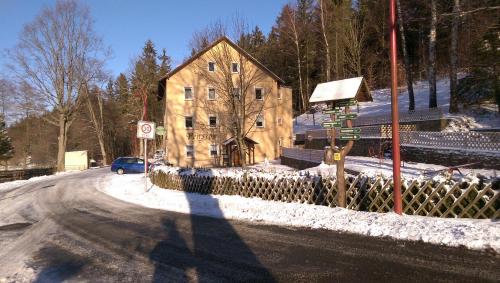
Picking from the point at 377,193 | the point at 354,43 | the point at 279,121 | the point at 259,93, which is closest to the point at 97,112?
the point at 259,93

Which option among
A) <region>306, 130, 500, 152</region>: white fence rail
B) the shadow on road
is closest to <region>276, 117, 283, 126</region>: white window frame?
<region>306, 130, 500, 152</region>: white fence rail

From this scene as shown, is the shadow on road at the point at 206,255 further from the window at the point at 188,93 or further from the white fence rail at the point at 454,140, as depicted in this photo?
the window at the point at 188,93

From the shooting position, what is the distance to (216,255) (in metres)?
6.95

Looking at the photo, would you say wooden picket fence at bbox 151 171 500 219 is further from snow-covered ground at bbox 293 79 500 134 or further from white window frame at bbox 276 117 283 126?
white window frame at bbox 276 117 283 126

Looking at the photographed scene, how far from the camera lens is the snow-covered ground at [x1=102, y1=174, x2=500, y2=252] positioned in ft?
23.1

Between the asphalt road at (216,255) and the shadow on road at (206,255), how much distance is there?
0.02 meters

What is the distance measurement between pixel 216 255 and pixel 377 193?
4.85 metres

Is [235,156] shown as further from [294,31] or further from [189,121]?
[294,31]

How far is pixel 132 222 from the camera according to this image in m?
10.9

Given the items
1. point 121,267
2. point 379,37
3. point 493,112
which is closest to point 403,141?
point 493,112

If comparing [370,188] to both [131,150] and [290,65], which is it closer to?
[290,65]

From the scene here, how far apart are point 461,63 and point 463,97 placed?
33.3ft

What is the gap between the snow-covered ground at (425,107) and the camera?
23.2 metres

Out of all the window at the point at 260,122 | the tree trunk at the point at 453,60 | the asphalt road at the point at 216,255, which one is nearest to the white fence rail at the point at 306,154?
the window at the point at 260,122
